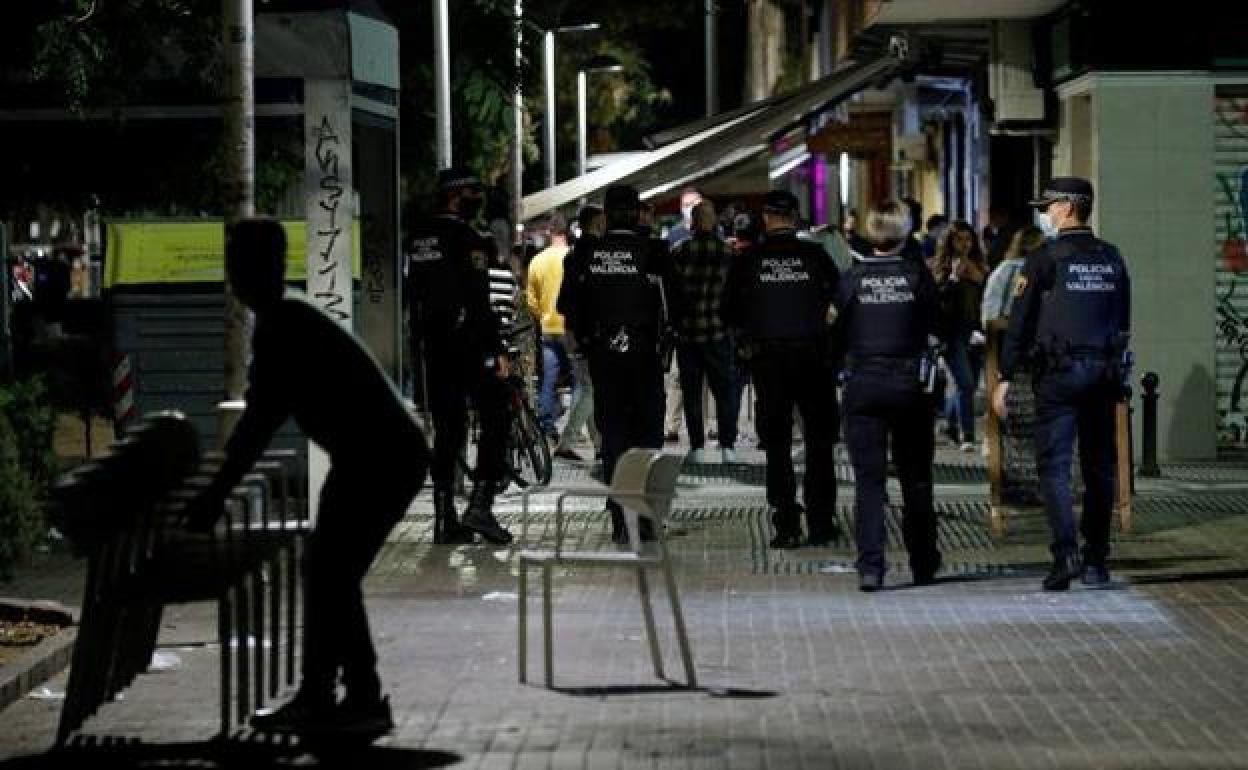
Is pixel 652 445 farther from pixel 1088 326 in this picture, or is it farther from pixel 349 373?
pixel 349 373

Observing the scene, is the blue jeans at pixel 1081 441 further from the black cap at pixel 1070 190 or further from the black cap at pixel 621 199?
the black cap at pixel 621 199

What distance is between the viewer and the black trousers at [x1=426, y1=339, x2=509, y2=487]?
17.0 metres

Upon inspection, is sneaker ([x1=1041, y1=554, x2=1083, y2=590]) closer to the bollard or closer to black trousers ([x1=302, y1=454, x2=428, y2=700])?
black trousers ([x1=302, y1=454, x2=428, y2=700])

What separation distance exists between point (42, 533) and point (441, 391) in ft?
7.96

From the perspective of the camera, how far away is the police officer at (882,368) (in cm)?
1463

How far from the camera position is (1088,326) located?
14484 millimetres

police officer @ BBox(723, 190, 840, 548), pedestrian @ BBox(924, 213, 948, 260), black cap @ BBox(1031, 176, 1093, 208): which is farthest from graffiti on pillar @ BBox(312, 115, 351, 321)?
pedestrian @ BBox(924, 213, 948, 260)

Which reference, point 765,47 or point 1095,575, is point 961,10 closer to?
point 1095,575

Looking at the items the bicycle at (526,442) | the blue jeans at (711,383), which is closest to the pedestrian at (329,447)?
the bicycle at (526,442)

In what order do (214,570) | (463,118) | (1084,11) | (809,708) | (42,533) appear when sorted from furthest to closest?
(463,118) → (1084,11) → (42,533) → (809,708) → (214,570)

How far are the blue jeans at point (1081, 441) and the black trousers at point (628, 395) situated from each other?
3135 mm

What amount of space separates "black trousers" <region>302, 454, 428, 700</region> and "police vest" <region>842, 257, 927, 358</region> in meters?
4.82

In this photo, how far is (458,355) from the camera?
1714 cm

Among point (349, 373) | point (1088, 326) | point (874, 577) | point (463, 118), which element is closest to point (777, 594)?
point (874, 577)
